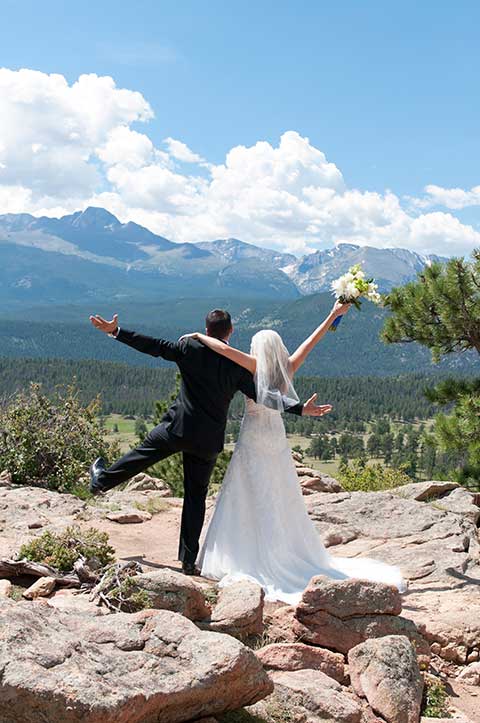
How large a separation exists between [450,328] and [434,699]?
31.5ft

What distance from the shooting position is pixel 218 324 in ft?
27.0

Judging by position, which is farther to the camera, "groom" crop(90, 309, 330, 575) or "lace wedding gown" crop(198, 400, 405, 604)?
"lace wedding gown" crop(198, 400, 405, 604)

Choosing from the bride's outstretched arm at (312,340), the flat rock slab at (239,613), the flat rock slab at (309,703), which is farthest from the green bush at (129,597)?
the bride's outstretched arm at (312,340)

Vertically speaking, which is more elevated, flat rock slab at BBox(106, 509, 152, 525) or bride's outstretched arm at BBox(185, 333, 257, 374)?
bride's outstretched arm at BBox(185, 333, 257, 374)

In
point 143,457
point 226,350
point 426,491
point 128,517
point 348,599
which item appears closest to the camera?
point 348,599

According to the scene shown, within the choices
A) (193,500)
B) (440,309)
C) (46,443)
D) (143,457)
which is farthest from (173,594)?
(440,309)

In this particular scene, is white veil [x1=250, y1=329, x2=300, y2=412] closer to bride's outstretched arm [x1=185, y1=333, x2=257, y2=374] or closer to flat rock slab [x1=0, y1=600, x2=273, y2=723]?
bride's outstretched arm [x1=185, y1=333, x2=257, y2=374]

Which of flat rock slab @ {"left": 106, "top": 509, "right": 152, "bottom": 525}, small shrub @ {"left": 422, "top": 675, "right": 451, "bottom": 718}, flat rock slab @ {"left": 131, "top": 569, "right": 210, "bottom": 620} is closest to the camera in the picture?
flat rock slab @ {"left": 131, "top": 569, "right": 210, "bottom": 620}

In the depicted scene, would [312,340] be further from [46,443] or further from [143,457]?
[46,443]

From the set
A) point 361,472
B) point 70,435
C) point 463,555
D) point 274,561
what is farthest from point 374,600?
point 361,472

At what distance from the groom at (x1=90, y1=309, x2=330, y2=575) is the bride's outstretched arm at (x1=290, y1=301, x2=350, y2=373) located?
654 mm

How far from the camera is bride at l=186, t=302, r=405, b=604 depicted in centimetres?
830

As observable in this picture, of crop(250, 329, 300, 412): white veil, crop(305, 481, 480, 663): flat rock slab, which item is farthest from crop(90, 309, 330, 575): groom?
crop(305, 481, 480, 663): flat rock slab

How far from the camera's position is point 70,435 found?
1452cm
